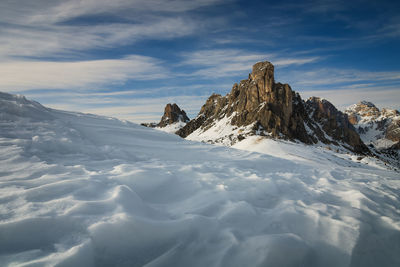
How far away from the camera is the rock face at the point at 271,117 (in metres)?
73.3

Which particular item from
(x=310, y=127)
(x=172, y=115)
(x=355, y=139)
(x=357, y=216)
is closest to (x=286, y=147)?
(x=357, y=216)

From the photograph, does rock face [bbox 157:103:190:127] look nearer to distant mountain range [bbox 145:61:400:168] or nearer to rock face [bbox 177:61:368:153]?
distant mountain range [bbox 145:61:400:168]

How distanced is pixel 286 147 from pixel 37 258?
23.0m

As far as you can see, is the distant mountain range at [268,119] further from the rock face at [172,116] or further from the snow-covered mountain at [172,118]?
the rock face at [172,116]

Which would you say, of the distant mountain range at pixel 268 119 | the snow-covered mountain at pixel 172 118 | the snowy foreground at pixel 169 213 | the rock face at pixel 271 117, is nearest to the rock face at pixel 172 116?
the snow-covered mountain at pixel 172 118

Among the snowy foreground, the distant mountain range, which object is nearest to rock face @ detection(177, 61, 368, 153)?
the distant mountain range

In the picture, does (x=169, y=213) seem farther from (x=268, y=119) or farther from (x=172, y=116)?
(x=172, y=116)

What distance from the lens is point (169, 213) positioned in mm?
2992

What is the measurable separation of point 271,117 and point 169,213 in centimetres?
7573

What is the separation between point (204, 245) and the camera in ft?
7.92

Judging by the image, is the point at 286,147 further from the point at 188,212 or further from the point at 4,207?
the point at 4,207

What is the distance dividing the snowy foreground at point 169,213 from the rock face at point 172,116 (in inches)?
6630

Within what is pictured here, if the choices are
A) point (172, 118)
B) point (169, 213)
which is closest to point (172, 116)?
point (172, 118)

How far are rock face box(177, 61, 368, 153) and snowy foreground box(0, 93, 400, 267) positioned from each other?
64.1 m
